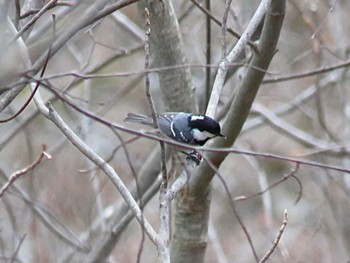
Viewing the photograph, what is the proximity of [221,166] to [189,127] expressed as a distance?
3.69 m

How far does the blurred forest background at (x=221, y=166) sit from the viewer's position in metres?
4.12

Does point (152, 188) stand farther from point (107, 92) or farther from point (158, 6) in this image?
point (107, 92)

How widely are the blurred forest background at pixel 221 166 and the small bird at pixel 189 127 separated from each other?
0.19m

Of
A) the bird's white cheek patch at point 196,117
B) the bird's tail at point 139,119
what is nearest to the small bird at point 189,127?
the bird's white cheek patch at point 196,117

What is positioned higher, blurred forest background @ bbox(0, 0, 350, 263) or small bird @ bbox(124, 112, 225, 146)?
blurred forest background @ bbox(0, 0, 350, 263)

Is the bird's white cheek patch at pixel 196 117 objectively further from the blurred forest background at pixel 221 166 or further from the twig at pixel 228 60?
the blurred forest background at pixel 221 166

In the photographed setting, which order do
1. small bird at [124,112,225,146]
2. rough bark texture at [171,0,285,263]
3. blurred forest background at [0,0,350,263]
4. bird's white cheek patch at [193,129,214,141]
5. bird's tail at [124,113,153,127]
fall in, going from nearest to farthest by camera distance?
rough bark texture at [171,0,285,263] < small bird at [124,112,225,146] < bird's white cheek patch at [193,129,214,141] < bird's tail at [124,113,153,127] < blurred forest background at [0,0,350,263]

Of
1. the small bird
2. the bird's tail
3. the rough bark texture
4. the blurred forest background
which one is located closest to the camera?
the rough bark texture

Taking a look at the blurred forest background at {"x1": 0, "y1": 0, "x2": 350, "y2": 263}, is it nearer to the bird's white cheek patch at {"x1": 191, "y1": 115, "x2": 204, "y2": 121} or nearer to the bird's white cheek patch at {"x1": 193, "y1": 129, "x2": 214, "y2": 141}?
Result: the bird's white cheek patch at {"x1": 193, "y1": 129, "x2": 214, "y2": 141}

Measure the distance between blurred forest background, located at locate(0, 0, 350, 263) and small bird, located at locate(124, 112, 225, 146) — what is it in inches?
7.4

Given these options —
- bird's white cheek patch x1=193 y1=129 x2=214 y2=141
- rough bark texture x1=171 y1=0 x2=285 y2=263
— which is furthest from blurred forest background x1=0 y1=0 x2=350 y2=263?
rough bark texture x1=171 y1=0 x2=285 y2=263

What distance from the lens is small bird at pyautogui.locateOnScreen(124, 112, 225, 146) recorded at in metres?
2.84

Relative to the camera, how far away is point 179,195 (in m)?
3.00

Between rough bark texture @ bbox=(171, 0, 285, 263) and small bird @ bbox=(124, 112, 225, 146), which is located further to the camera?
small bird @ bbox=(124, 112, 225, 146)
